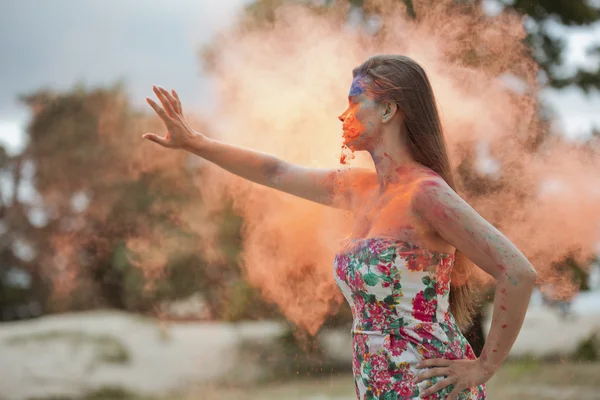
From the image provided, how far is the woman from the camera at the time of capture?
1792 millimetres

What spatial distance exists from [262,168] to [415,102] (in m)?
0.69

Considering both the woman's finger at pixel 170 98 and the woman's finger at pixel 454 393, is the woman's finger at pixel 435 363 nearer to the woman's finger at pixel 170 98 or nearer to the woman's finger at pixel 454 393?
the woman's finger at pixel 454 393

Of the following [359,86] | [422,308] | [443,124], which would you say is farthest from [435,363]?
[443,124]

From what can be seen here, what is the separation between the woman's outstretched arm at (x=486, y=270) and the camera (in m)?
1.76

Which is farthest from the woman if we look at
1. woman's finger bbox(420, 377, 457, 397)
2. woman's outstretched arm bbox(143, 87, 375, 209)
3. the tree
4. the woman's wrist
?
the tree

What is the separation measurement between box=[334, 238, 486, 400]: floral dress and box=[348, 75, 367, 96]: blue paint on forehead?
0.47 metres

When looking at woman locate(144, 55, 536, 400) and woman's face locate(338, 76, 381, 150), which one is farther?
woman's face locate(338, 76, 381, 150)

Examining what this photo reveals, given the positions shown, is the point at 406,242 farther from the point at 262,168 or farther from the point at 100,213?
the point at 100,213

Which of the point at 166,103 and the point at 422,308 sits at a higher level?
the point at 166,103

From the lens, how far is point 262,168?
97.1 inches

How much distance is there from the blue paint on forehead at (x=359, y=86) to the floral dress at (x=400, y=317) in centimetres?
47

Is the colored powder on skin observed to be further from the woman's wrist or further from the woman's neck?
the woman's neck

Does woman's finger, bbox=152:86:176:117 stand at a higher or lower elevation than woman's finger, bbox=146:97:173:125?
higher

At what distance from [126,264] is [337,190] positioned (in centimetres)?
834
